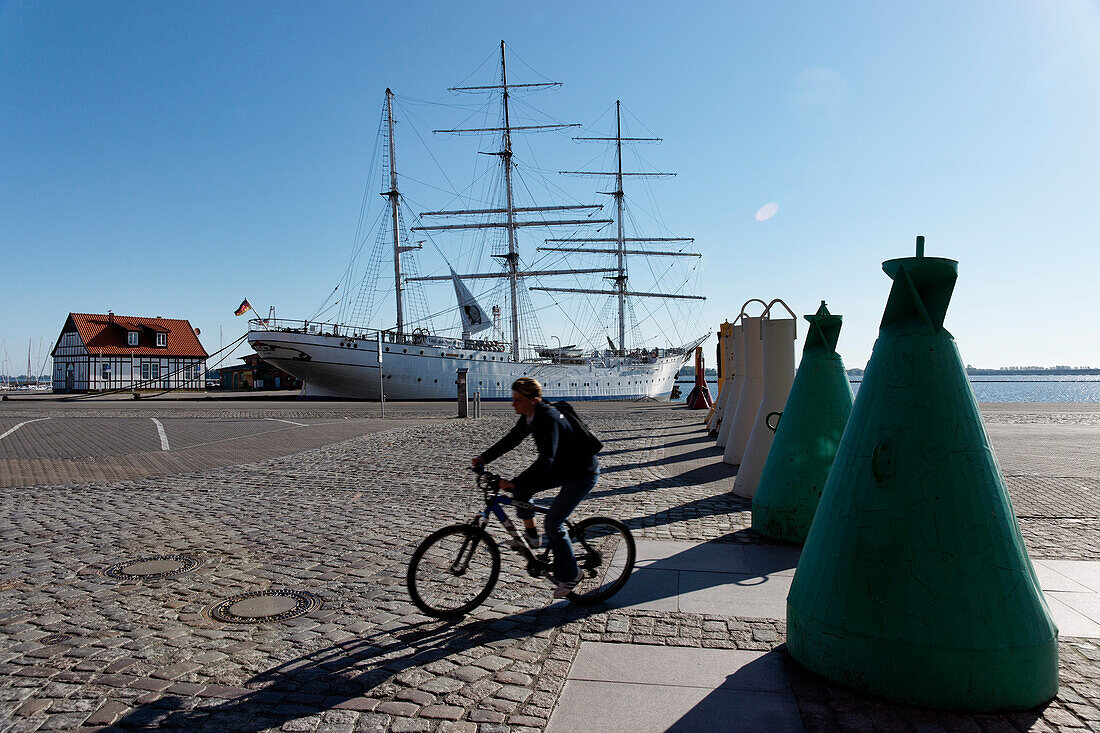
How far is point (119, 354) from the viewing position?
60688 millimetres

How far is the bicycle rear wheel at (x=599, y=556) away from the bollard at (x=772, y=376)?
13.2ft

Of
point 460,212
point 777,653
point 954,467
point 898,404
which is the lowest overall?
point 777,653

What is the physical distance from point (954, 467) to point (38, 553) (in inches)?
283

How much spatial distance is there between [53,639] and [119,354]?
66.5 meters

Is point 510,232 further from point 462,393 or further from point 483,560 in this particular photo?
point 483,560

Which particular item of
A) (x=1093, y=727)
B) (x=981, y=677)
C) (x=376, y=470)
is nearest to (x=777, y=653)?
(x=981, y=677)

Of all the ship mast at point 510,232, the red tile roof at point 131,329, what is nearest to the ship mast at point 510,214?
the ship mast at point 510,232

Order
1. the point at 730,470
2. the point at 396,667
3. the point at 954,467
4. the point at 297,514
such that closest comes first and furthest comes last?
1. the point at 954,467
2. the point at 396,667
3. the point at 297,514
4. the point at 730,470

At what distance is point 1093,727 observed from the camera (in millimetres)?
3020

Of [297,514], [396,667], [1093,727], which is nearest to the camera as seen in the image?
[1093,727]

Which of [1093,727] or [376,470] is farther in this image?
[376,470]

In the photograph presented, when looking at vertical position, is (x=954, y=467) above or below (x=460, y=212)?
below

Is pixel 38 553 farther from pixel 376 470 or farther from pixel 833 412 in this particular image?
pixel 833 412

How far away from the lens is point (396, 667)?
12.3 feet
